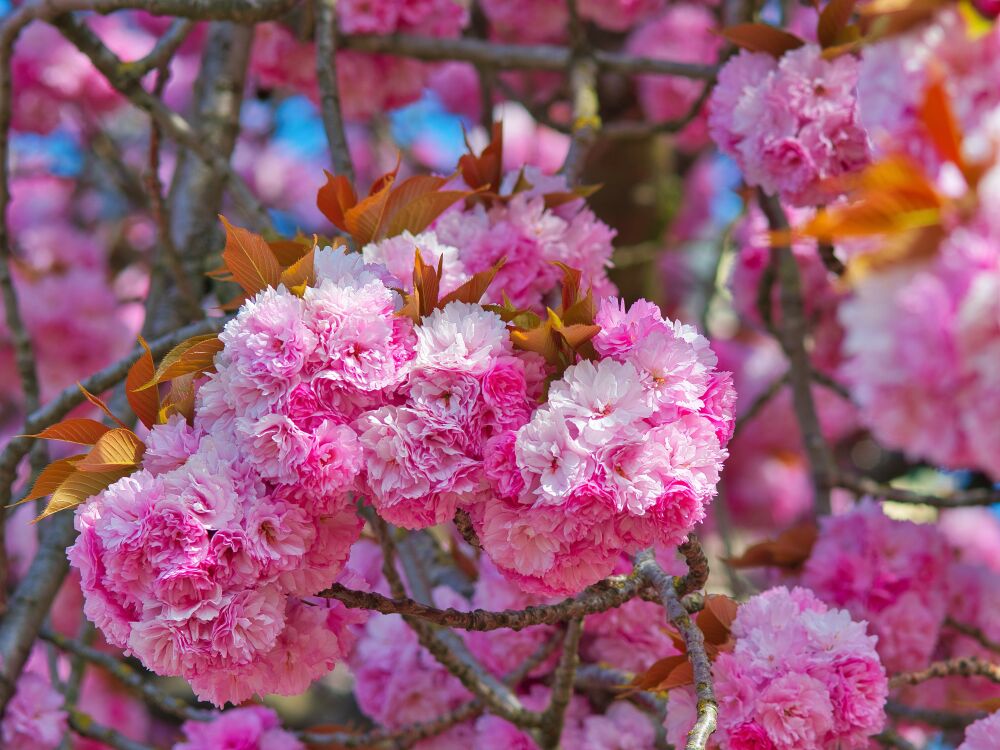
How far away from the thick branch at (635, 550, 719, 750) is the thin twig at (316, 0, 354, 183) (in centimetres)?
75

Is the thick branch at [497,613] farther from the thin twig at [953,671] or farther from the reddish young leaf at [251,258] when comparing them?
the thin twig at [953,671]

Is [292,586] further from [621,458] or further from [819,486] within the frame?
[819,486]

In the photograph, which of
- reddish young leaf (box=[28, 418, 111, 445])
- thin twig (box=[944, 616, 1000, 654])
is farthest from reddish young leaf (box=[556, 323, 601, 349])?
thin twig (box=[944, 616, 1000, 654])

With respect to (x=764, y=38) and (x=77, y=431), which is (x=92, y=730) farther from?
(x=764, y=38)

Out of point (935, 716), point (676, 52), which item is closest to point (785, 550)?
point (935, 716)

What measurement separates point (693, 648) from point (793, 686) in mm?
126

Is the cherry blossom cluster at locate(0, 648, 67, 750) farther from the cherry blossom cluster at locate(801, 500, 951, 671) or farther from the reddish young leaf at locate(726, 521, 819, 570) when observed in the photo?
the cherry blossom cluster at locate(801, 500, 951, 671)

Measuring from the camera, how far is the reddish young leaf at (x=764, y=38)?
1511 millimetres

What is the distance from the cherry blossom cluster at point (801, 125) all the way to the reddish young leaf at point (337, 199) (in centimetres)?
57

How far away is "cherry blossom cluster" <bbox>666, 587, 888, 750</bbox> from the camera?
114cm

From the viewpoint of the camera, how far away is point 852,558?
1.69 meters

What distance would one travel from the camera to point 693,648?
112cm

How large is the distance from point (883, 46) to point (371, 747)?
126cm

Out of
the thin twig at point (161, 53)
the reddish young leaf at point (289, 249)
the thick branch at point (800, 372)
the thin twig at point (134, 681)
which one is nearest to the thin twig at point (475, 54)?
the thin twig at point (161, 53)
